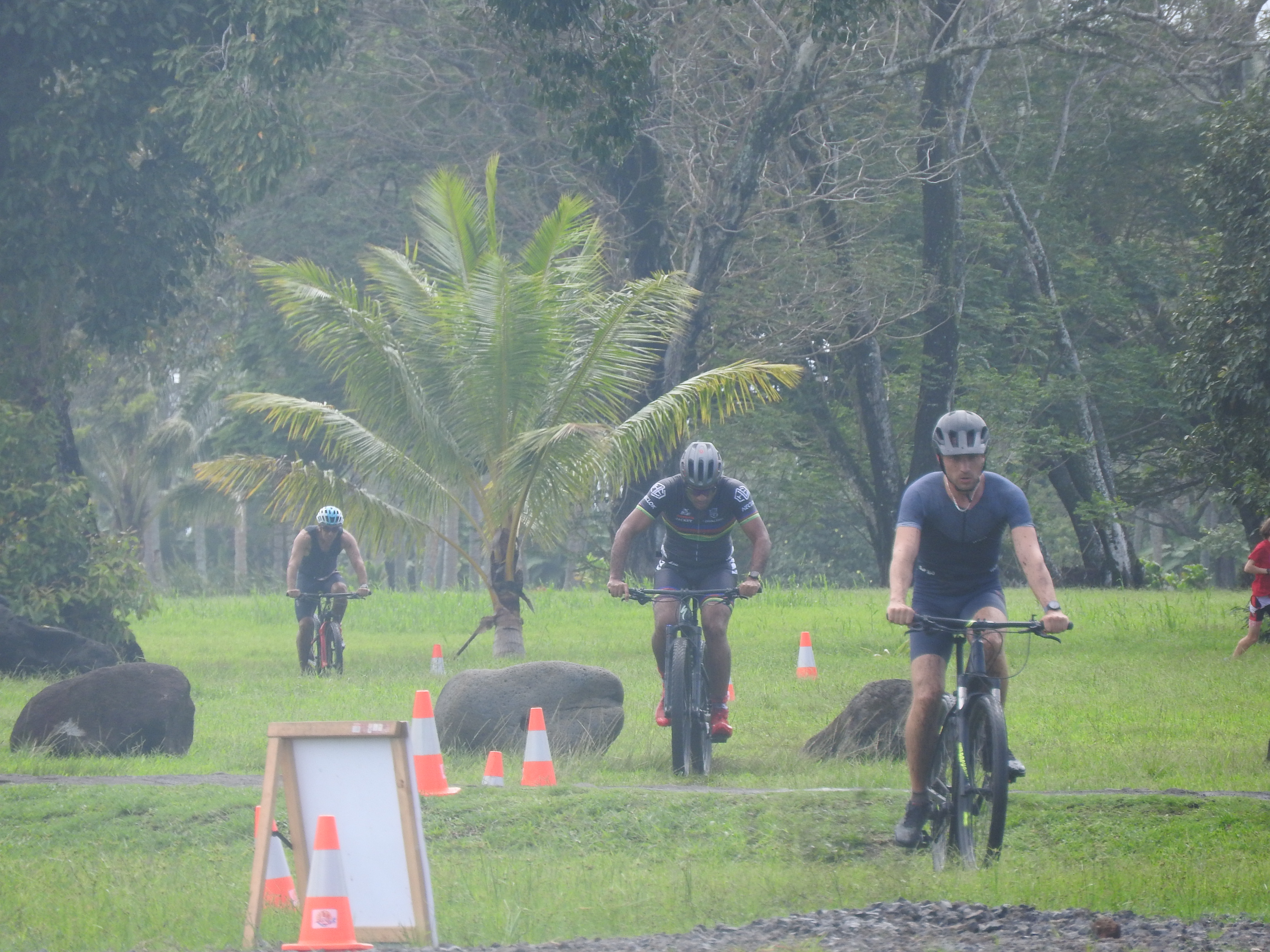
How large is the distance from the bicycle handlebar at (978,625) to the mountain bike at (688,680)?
3099 millimetres

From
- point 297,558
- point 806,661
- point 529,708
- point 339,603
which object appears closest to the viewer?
point 529,708

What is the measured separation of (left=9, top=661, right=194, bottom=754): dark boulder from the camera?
11.6m

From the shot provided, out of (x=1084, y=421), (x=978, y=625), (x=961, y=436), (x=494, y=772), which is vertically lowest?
(x=494, y=772)

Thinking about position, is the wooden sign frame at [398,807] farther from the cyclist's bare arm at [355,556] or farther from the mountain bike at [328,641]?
the mountain bike at [328,641]

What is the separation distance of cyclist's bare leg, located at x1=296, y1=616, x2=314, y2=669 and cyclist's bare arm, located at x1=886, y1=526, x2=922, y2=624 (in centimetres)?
1162

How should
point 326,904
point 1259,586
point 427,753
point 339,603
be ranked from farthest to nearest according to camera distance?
point 339,603
point 1259,586
point 427,753
point 326,904

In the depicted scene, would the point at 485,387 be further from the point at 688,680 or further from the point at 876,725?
the point at 688,680

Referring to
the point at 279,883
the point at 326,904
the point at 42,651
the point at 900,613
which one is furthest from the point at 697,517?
the point at 42,651

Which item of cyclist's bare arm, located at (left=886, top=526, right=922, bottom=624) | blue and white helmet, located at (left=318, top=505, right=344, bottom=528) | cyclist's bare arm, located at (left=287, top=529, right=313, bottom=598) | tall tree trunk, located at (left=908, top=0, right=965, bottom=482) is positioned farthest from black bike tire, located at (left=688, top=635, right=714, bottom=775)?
tall tree trunk, located at (left=908, top=0, right=965, bottom=482)

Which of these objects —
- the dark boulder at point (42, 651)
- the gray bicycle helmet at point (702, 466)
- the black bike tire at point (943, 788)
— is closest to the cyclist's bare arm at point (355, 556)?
the dark boulder at point (42, 651)

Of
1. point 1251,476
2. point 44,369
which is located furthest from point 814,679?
point 44,369

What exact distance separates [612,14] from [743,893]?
16.4m

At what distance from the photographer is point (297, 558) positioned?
56.5ft

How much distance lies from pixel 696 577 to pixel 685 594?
42cm
